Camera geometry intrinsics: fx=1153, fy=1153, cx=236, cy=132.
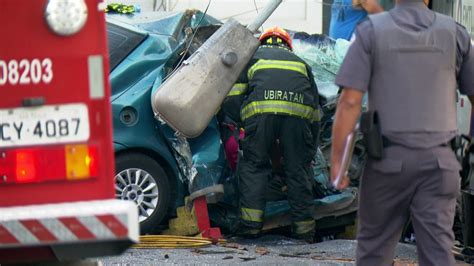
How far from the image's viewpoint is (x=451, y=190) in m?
5.32

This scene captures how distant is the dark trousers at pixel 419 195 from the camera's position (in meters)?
5.28

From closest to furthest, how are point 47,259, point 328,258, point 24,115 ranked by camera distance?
point 24,115 < point 47,259 < point 328,258

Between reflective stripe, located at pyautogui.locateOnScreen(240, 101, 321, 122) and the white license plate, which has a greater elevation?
the white license plate

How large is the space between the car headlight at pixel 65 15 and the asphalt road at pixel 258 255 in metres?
3.49

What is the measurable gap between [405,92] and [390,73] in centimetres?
11

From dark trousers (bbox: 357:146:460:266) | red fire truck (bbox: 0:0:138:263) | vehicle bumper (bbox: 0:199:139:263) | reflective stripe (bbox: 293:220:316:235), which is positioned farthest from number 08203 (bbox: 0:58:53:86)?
reflective stripe (bbox: 293:220:316:235)

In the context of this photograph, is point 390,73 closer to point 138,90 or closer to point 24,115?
point 24,115

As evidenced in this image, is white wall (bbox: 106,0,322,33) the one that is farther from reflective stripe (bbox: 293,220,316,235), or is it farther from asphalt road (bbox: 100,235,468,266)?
asphalt road (bbox: 100,235,468,266)

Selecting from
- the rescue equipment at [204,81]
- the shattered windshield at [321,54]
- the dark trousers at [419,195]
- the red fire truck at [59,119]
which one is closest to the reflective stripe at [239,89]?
the rescue equipment at [204,81]

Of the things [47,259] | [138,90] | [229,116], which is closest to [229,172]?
[229,116]

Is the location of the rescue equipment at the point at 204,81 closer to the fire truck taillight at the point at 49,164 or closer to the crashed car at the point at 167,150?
the crashed car at the point at 167,150

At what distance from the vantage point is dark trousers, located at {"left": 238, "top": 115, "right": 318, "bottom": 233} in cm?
881

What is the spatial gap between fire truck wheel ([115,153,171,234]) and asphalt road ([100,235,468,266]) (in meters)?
0.55

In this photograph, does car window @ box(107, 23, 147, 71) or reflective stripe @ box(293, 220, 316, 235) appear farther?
car window @ box(107, 23, 147, 71)
